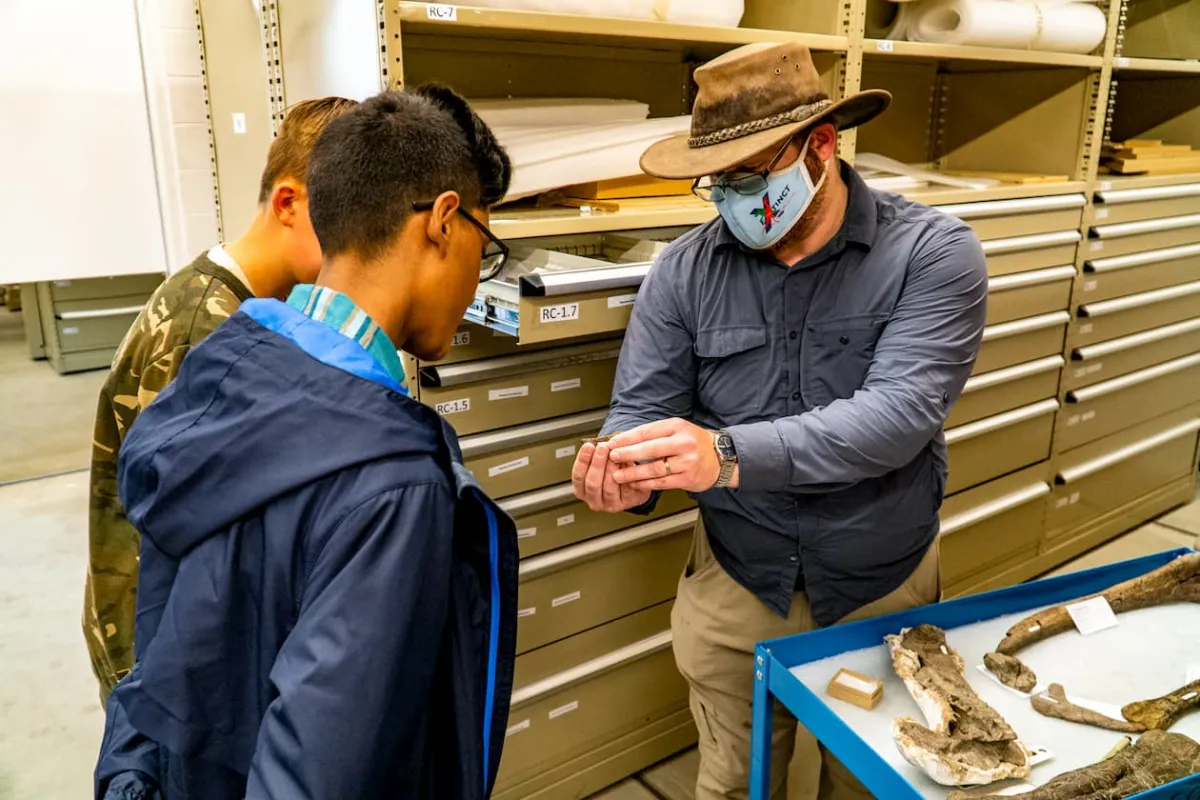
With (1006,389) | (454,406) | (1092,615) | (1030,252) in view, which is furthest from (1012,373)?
(454,406)

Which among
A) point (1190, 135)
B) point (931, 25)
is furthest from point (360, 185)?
point (1190, 135)

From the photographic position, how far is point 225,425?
32.2 inches

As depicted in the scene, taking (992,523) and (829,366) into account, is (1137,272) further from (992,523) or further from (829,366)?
(829,366)

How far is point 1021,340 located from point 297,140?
238 centimetres

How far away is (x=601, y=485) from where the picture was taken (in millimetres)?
1374

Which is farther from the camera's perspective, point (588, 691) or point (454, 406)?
point (588, 691)

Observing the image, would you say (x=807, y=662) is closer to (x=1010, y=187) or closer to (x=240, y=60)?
(x=1010, y=187)

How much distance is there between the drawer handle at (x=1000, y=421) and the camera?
274cm

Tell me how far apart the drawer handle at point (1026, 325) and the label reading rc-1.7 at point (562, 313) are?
161 centimetres

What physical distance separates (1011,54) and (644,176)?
126cm

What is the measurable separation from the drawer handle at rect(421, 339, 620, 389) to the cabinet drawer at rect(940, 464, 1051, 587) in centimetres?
144

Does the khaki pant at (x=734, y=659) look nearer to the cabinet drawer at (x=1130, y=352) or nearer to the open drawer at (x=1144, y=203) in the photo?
the cabinet drawer at (x=1130, y=352)

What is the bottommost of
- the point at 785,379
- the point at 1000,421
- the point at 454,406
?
the point at 1000,421

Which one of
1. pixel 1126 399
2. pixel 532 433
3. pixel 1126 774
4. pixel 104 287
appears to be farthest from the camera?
pixel 104 287
